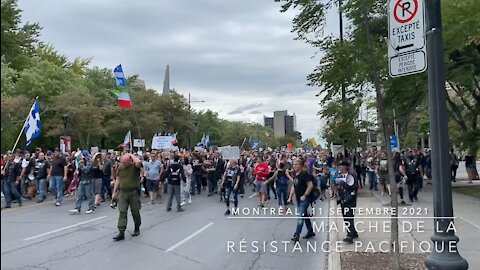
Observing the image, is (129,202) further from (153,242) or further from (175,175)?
(175,175)

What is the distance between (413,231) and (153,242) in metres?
5.40

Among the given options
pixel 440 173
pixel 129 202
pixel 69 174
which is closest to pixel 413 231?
pixel 440 173

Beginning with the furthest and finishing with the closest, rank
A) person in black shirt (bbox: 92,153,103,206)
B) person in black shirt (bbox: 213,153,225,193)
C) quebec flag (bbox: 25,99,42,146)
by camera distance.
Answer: person in black shirt (bbox: 213,153,225,193)
quebec flag (bbox: 25,99,42,146)
person in black shirt (bbox: 92,153,103,206)

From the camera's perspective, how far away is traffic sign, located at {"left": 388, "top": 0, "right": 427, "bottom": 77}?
5645 millimetres

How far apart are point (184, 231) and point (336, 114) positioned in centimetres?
490

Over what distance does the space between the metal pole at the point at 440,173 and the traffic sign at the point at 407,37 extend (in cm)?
35

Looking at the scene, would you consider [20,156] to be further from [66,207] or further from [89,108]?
[89,108]

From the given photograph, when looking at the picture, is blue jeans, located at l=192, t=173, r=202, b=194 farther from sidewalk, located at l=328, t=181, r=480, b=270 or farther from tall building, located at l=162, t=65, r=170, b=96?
tall building, located at l=162, t=65, r=170, b=96

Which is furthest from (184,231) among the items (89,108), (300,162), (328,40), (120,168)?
(89,108)

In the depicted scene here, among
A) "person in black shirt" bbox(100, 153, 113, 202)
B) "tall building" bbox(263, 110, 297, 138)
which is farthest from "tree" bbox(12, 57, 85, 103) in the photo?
"tall building" bbox(263, 110, 297, 138)

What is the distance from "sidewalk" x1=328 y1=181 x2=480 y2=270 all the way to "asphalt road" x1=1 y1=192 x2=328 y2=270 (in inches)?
25.5

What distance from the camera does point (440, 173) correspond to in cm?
515

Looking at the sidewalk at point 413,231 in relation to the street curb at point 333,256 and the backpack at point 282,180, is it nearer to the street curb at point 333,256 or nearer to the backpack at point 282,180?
the street curb at point 333,256

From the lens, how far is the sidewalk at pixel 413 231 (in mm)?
8359
